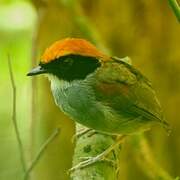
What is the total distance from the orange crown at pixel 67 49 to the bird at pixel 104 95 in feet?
0.29

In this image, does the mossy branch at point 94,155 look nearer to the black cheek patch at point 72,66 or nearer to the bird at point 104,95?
the bird at point 104,95

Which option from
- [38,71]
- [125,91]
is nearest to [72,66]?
[38,71]

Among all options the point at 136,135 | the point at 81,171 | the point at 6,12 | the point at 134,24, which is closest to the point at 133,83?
the point at 136,135

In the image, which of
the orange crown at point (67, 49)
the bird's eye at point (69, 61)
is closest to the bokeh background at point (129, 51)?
the bird's eye at point (69, 61)

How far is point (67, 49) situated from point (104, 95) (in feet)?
1.57

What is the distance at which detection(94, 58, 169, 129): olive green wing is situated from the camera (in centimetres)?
333

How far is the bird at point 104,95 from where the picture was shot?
A: 326cm

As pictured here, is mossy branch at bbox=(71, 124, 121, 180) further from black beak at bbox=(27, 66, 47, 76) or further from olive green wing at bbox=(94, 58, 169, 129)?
black beak at bbox=(27, 66, 47, 76)

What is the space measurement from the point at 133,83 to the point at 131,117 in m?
0.17

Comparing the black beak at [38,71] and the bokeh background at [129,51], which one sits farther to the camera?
the bokeh background at [129,51]

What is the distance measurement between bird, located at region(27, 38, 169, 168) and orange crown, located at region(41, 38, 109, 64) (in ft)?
0.29

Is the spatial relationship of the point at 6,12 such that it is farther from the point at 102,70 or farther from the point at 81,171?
the point at 81,171

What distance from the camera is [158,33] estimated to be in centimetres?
461

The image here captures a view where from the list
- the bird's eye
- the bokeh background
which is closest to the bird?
the bird's eye
